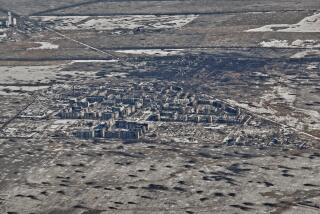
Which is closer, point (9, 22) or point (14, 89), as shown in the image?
point (14, 89)

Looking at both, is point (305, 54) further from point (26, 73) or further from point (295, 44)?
point (26, 73)

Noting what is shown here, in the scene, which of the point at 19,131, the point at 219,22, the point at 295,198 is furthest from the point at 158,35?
the point at 295,198

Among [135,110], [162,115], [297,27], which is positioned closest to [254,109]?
[162,115]

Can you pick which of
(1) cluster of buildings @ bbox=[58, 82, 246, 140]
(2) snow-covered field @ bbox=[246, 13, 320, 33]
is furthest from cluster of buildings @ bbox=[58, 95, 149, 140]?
(2) snow-covered field @ bbox=[246, 13, 320, 33]

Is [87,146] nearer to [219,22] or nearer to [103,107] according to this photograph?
[103,107]

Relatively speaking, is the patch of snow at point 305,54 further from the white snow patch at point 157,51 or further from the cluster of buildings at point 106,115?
the cluster of buildings at point 106,115

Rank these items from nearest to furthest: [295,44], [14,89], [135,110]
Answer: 1. [135,110]
2. [14,89]
3. [295,44]

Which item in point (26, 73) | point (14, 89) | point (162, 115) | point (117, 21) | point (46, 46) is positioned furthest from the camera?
point (117, 21)

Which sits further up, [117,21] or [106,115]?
[117,21]
